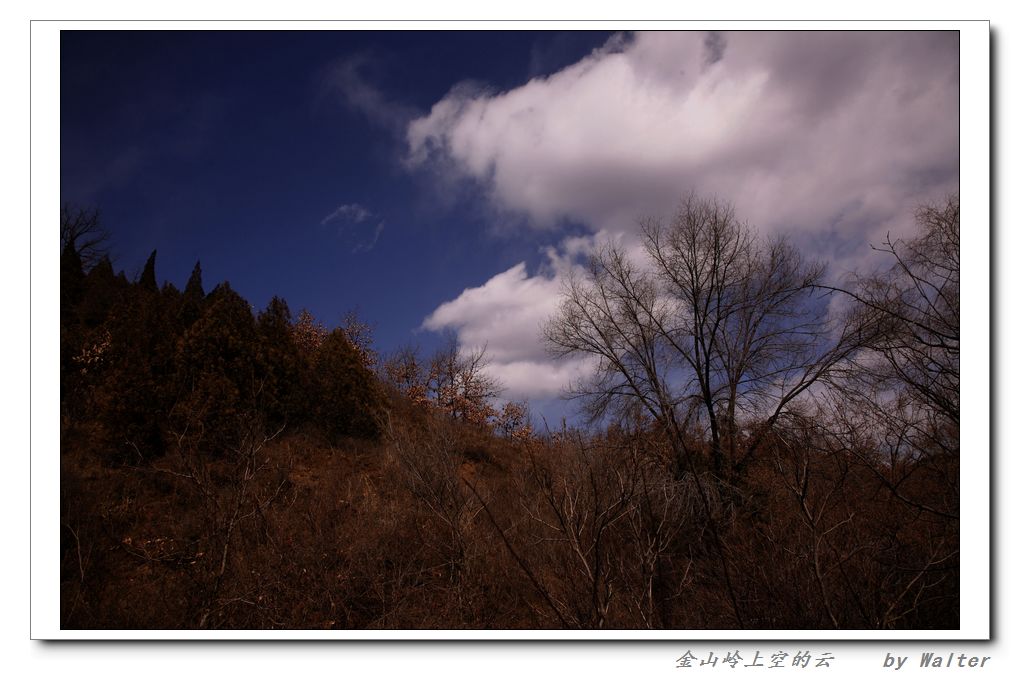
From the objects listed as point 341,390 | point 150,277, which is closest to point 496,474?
point 341,390

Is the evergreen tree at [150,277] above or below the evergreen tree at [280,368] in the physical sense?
above

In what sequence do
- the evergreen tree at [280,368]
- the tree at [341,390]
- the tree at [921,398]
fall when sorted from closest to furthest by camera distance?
the tree at [921,398] < the evergreen tree at [280,368] < the tree at [341,390]

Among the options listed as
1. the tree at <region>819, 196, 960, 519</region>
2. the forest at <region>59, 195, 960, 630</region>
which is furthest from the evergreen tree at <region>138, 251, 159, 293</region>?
the tree at <region>819, 196, 960, 519</region>

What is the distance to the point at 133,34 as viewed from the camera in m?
4.34

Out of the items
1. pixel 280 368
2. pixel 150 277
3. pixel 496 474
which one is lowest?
pixel 496 474

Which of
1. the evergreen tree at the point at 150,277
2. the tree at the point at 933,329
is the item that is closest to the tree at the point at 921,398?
the tree at the point at 933,329

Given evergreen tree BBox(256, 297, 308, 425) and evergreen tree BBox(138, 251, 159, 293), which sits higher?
evergreen tree BBox(138, 251, 159, 293)

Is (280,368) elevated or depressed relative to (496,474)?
elevated

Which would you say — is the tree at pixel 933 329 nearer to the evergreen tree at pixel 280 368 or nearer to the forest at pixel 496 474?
the forest at pixel 496 474

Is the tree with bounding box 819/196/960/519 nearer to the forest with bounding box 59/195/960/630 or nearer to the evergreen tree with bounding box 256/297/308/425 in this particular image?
the forest with bounding box 59/195/960/630

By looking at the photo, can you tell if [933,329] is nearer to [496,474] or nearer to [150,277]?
[496,474]

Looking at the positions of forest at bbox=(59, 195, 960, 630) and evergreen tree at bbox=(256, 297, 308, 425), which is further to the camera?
evergreen tree at bbox=(256, 297, 308, 425)
